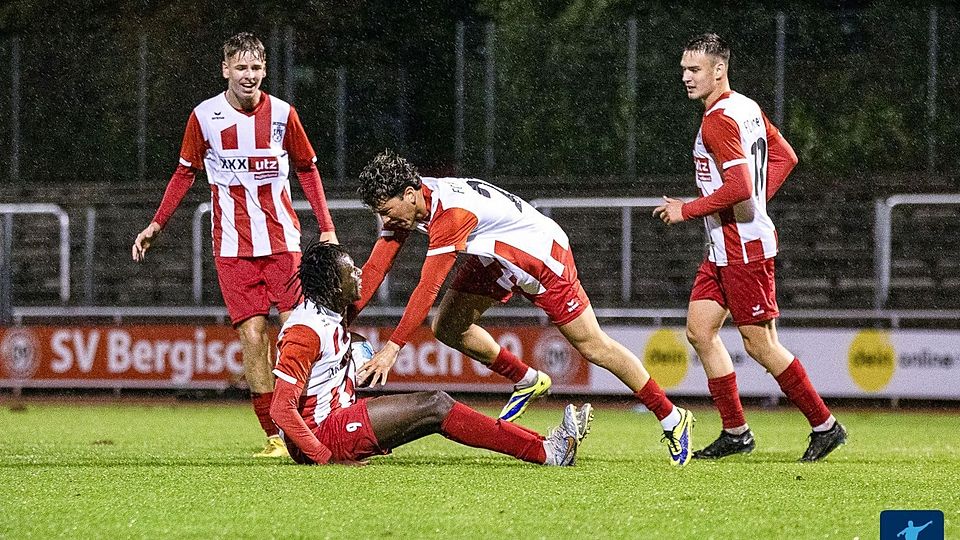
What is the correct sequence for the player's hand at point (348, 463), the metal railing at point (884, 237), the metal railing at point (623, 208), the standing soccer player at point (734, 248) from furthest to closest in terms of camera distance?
the metal railing at point (623, 208), the metal railing at point (884, 237), the standing soccer player at point (734, 248), the player's hand at point (348, 463)

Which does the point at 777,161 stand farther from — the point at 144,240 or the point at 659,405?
the point at 144,240

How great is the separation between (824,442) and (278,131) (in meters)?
3.12

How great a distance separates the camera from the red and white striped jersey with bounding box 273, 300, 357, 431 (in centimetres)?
593

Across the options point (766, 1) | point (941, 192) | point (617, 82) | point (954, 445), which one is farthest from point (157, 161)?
point (954, 445)

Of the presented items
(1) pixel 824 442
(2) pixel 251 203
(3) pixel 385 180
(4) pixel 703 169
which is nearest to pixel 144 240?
(2) pixel 251 203

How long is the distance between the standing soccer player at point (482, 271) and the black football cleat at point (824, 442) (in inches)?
27.9

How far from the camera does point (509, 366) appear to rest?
7.18 meters

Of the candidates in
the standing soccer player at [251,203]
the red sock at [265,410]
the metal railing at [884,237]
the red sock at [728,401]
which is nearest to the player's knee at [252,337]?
the standing soccer player at [251,203]

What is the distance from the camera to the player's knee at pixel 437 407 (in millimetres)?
A: 6023

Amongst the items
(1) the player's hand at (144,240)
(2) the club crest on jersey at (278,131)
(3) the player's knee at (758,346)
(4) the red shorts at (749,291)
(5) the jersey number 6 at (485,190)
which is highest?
(2) the club crest on jersey at (278,131)

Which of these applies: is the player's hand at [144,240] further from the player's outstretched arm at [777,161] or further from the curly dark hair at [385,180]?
the player's outstretched arm at [777,161]

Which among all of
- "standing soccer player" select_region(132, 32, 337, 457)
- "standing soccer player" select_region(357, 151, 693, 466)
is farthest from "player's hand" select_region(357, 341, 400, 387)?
"standing soccer player" select_region(132, 32, 337, 457)

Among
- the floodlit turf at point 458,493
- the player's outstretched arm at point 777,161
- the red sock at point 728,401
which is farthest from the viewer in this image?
the player's outstretched arm at point 777,161

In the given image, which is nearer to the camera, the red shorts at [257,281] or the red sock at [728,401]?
the red sock at [728,401]
